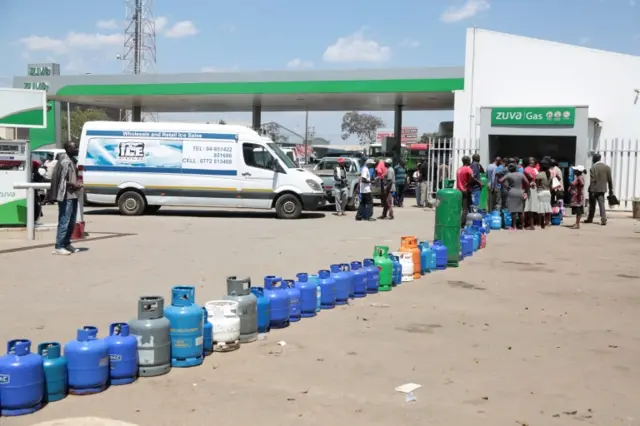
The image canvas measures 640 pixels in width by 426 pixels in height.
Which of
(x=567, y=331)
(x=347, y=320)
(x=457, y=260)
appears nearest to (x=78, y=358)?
(x=347, y=320)

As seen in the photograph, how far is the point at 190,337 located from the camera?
5402mm

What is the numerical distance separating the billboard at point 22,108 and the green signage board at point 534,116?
49.1 ft

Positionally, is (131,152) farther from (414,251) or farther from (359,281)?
(359,281)

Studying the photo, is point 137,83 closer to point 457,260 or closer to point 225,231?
point 225,231

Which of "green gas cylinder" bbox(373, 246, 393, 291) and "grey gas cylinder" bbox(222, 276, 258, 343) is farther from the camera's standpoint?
"green gas cylinder" bbox(373, 246, 393, 291)

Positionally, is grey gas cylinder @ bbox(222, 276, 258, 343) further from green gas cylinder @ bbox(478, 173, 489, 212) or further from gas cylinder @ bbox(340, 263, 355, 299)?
green gas cylinder @ bbox(478, 173, 489, 212)

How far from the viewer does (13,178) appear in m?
13.9

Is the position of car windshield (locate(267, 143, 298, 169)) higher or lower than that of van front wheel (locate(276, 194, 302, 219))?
higher

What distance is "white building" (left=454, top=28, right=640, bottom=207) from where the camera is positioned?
75.0 ft

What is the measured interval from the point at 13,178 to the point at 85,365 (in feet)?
34.1

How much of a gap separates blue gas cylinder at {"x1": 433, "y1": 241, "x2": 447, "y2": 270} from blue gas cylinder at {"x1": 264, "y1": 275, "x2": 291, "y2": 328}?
430 cm

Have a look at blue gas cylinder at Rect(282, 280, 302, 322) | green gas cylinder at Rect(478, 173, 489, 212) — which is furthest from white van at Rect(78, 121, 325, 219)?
blue gas cylinder at Rect(282, 280, 302, 322)

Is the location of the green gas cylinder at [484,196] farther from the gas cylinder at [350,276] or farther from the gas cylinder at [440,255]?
the gas cylinder at [350,276]

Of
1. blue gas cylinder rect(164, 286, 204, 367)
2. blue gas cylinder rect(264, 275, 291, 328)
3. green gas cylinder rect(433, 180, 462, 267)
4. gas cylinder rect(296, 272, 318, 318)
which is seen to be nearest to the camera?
blue gas cylinder rect(164, 286, 204, 367)
